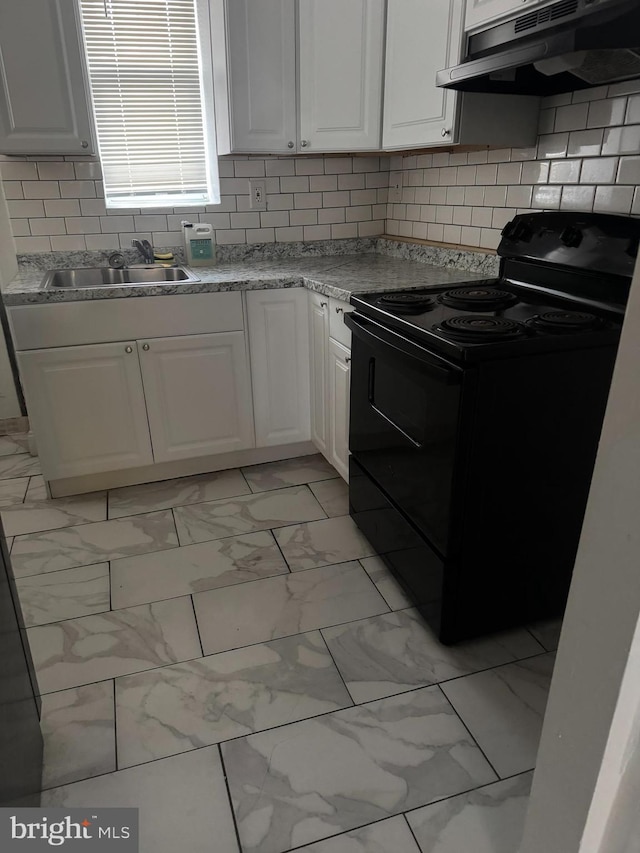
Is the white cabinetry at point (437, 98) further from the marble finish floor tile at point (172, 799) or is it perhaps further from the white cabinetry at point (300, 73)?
the marble finish floor tile at point (172, 799)

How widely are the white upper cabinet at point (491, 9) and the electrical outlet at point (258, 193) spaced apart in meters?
1.36

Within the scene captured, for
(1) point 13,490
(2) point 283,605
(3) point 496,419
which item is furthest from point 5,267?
(3) point 496,419

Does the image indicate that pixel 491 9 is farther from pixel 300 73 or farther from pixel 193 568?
pixel 193 568

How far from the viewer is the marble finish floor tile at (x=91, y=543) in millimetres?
2189

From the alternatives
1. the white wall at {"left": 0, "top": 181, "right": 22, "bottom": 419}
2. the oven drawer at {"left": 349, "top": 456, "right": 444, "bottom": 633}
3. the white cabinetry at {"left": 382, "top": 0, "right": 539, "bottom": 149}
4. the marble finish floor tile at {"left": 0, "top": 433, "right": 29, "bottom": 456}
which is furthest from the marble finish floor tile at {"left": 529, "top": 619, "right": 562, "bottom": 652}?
the white wall at {"left": 0, "top": 181, "right": 22, "bottom": 419}

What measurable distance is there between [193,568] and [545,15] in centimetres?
197

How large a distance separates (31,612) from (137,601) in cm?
34

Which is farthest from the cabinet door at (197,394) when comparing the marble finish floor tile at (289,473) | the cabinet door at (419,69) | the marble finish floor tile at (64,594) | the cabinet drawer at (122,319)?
the cabinet door at (419,69)

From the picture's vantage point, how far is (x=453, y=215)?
261 cm

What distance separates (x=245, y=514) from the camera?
8.15ft

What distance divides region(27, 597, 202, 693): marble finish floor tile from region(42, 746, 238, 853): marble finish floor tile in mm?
340

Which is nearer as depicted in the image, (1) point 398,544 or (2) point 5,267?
(1) point 398,544

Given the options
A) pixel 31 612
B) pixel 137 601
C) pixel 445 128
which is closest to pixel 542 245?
pixel 445 128

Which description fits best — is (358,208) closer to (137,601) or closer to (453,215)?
(453,215)
